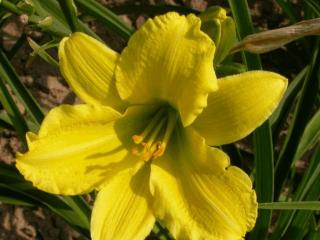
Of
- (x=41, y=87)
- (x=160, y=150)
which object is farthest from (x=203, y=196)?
(x=41, y=87)

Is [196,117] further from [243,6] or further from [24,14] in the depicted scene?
[24,14]

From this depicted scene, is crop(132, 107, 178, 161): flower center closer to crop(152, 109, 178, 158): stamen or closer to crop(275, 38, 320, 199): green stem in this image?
crop(152, 109, 178, 158): stamen

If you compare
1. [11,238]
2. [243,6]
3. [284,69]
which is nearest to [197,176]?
[243,6]

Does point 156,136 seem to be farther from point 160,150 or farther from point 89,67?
point 89,67

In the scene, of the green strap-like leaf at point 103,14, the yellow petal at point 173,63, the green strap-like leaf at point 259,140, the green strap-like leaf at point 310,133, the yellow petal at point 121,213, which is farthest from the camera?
the green strap-like leaf at point 310,133

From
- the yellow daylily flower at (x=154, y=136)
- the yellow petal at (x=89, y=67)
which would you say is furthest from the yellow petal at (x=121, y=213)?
the yellow petal at (x=89, y=67)

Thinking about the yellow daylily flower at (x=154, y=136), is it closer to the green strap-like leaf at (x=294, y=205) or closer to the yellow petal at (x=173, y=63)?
the yellow petal at (x=173, y=63)
